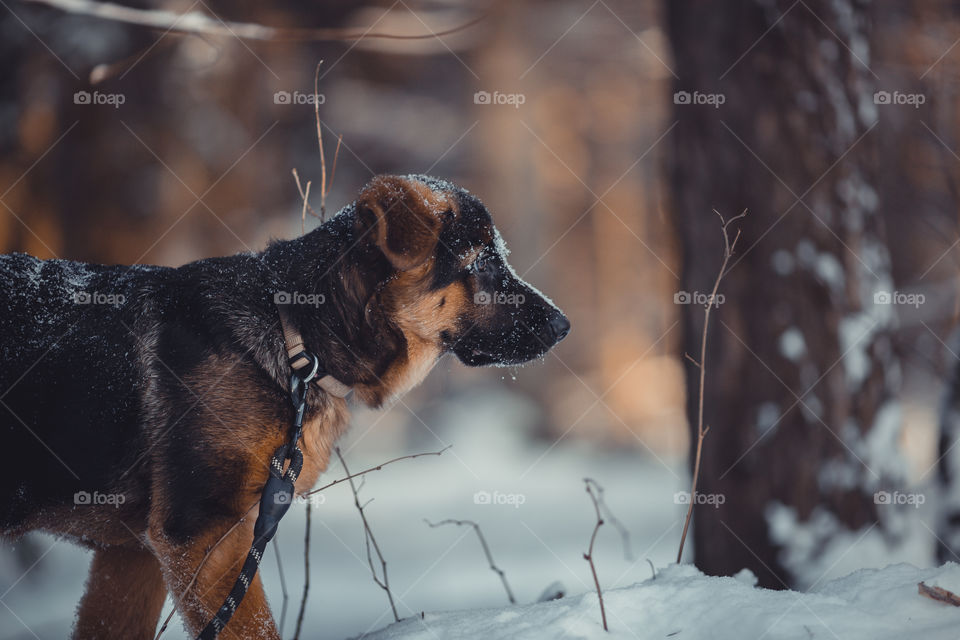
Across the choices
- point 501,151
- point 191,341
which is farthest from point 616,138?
point 191,341

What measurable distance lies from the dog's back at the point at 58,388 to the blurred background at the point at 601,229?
3.70 feet

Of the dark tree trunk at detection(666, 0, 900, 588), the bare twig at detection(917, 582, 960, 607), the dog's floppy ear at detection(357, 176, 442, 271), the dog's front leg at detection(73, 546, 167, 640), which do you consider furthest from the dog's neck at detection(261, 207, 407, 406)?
the bare twig at detection(917, 582, 960, 607)

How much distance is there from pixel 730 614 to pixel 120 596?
111 inches

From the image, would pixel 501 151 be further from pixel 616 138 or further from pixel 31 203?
pixel 31 203

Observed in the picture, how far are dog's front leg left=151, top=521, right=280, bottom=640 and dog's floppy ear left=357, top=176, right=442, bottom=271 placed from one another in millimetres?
1413

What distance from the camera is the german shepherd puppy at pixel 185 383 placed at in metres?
2.52

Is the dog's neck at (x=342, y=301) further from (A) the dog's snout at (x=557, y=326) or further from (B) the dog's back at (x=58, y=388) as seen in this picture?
(A) the dog's snout at (x=557, y=326)

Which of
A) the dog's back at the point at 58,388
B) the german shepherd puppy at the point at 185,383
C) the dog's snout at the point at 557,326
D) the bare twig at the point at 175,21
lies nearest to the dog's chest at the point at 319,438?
the german shepherd puppy at the point at 185,383

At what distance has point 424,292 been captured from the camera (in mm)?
3285

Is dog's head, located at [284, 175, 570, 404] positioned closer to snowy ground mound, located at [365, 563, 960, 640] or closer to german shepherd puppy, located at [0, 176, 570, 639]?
german shepherd puppy, located at [0, 176, 570, 639]

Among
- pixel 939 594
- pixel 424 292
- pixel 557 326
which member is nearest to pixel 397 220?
pixel 424 292

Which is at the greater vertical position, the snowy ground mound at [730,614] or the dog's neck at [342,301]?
the dog's neck at [342,301]

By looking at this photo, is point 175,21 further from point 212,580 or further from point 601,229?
point 601,229

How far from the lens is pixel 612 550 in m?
7.95
